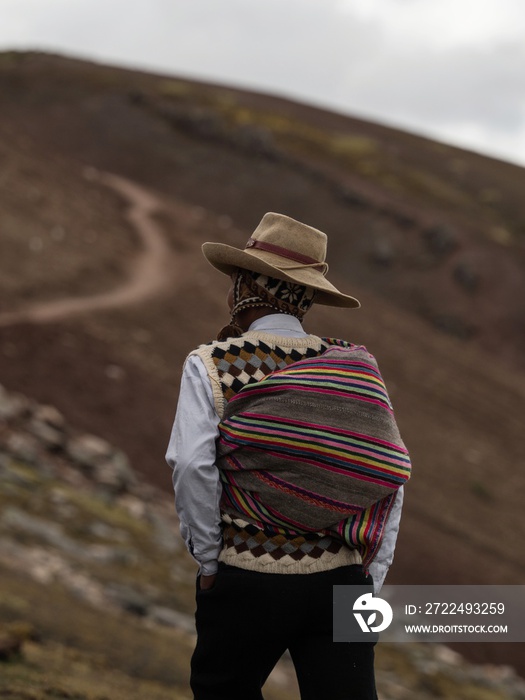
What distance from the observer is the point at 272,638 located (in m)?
3.75

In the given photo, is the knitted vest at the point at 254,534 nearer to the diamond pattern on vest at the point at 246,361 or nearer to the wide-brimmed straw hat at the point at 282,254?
the diamond pattern on vest at the point at 246,361

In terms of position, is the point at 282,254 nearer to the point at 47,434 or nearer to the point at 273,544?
the point at 273,544

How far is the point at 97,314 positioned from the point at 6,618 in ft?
58.0

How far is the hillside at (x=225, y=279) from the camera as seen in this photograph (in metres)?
20.4

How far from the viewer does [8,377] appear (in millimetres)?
18703

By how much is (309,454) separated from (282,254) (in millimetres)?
900

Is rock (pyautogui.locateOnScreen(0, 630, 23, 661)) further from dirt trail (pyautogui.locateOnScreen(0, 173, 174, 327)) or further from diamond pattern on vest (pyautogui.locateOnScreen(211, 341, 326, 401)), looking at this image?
dirt trail (pyautogui.locateOnScreen(0, 173, 174, 327))

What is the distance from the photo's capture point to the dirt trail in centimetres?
2390

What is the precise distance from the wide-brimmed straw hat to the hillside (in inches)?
485

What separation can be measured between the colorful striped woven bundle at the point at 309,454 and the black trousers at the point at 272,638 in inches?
8.5

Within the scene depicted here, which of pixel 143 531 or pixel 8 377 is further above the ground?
pixel 8 377

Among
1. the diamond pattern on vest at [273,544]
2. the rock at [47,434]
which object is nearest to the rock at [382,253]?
the rock at [47,434]

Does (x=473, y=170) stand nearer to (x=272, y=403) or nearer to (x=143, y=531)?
(x=143, y=531)

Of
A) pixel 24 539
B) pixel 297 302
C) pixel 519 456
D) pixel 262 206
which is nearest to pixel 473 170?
pixel 262 206
